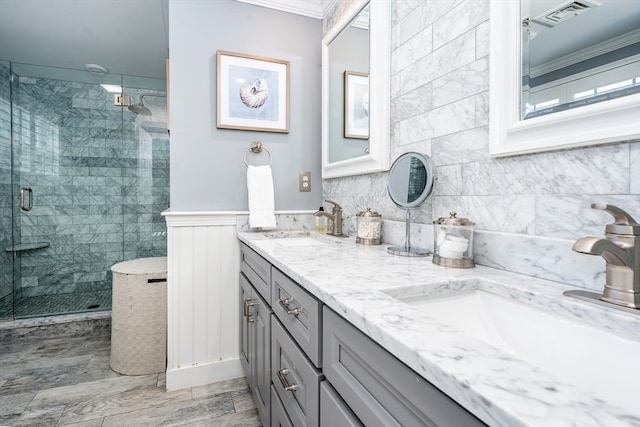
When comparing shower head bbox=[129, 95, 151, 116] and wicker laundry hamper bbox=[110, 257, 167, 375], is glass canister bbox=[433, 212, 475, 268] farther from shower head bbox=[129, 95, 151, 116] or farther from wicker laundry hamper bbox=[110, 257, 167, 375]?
shower head bbox=[129, 95, 151, 116]

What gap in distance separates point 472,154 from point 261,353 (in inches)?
42.7

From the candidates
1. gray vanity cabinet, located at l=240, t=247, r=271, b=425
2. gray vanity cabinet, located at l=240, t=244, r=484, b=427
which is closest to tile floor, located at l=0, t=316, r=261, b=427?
gray vanity cabinet, located at l=240, t=247, r=271, b=425

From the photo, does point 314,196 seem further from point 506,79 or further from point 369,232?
point 506,79

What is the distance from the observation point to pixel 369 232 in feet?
4.69

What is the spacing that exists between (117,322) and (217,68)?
1.62 meters

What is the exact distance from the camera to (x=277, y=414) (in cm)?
111

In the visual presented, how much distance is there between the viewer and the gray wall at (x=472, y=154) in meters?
0.71

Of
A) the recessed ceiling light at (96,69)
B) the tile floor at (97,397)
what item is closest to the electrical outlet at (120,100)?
the recessed ceiling light at (96,69)

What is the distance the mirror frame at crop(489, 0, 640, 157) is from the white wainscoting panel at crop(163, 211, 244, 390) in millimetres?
1446

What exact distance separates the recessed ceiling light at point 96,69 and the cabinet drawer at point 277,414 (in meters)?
3.31

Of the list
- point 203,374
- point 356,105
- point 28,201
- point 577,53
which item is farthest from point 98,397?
point 577,53

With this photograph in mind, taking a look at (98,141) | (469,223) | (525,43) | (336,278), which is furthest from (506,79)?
(98,141)

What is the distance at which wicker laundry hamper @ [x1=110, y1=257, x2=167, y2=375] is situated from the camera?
1925 millimetres

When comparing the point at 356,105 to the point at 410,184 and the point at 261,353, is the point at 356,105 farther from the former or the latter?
the point at 261,353
